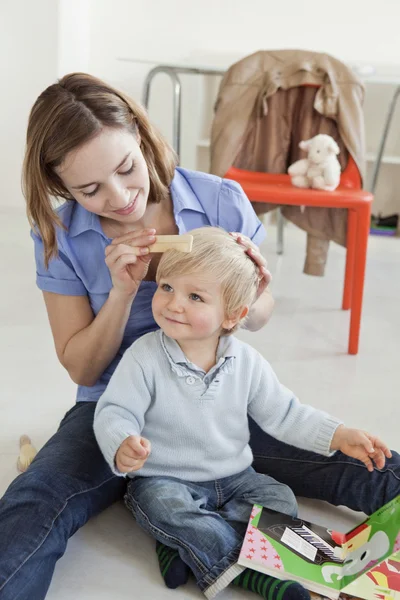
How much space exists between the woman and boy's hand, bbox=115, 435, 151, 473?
12 cm

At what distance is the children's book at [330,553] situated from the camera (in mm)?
Result: 1026

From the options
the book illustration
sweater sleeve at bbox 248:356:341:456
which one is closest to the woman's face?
sweater sleeve at bbox 248:356:341:456

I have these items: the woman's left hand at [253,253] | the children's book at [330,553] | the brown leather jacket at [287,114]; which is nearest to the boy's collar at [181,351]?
the woman's left hand at [253,253]

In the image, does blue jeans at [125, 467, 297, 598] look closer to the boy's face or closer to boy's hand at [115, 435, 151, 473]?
boy's hand at [115, 435, 151, 473]

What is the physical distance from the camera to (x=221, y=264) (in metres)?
1.08

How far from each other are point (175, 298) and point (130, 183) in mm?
197

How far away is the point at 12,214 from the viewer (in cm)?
→ 331

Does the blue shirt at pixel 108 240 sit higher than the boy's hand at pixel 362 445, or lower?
higher

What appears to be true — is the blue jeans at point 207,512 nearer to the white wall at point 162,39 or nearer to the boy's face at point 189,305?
the boy's face at point 189,305

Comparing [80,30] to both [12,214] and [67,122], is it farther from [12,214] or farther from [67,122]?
[67,122]

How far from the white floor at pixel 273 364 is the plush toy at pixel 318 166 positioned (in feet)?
1.38

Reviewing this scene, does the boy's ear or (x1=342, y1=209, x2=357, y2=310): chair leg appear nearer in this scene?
the boy's ear

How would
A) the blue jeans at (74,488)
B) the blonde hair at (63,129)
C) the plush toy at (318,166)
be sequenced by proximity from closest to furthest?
the blue jeans at (74,488) → the blonde hair at (63,129) → the plush toy at (318,166)

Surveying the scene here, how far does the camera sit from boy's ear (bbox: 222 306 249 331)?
1.13m
